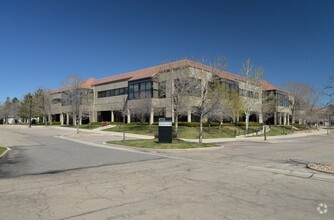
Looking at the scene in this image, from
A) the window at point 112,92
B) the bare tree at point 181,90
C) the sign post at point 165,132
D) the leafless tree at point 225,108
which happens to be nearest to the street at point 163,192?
the sign post at point 165,132

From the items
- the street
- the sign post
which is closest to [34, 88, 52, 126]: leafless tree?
the sign post

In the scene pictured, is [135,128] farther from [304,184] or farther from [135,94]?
[304,184]

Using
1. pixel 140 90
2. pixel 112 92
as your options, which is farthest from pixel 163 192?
pixel 112 92

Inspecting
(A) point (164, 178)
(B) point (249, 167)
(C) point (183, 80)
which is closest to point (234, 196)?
(A) point (164, 178)

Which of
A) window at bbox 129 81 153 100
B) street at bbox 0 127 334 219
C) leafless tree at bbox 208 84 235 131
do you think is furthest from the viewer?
window at bbox 129 81 153 100

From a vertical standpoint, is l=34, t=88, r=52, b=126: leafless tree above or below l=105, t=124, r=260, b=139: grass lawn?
above

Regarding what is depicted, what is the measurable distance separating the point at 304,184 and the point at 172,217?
528 centimetres

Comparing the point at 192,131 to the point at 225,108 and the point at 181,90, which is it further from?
the point at 181,90

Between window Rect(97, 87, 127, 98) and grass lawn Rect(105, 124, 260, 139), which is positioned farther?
window Rect(97, 87, 127, 98)

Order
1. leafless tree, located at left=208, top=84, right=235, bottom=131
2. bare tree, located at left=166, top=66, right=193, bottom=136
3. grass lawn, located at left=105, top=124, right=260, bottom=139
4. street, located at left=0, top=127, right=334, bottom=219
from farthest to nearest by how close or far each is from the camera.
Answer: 1. leafless tree, located at left=208, top=84, right=235, bottom=131
2. grass lawn, located at left=105, top=124, right=260, bottom=139
3. bare tree, located at left=166, top=66, right=193, bottom=136
4. street, located at left=0, top=127, right=334, bottom=219

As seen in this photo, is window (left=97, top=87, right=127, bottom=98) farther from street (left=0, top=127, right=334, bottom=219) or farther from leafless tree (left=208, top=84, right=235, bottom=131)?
street (left=0, top=127, right=334, bottom=219)

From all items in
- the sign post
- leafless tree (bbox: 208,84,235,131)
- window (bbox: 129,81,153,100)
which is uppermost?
window (bbox: 129,81,153,100)

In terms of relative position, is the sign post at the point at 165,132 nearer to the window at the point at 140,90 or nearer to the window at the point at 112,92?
the window at the point at 140,90

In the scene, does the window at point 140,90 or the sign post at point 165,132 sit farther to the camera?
the window at point 140,90
